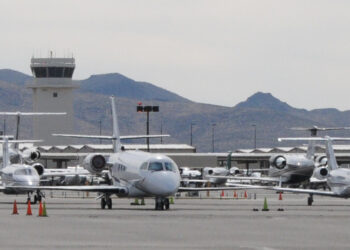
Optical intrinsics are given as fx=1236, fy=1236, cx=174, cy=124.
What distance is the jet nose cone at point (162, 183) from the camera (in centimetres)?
6016

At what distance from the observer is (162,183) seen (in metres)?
60.4

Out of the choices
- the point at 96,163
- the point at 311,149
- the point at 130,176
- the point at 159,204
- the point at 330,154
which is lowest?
the point at 159,204

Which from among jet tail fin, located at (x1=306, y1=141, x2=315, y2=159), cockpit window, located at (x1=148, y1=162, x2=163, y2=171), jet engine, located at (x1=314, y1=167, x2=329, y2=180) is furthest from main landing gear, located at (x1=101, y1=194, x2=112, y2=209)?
jet tail fin, located at (x1=306, y1=141, x2=315, y2=159)

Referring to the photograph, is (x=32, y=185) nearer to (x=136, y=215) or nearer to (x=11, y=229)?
(x=136, y=215)

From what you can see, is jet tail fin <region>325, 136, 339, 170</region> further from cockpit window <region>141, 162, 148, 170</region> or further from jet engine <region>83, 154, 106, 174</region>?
cockpit window <region>141, 162, 148, 170</region>

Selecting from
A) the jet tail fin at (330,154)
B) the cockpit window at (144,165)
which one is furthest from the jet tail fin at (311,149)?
the cockpit window at (144,165)

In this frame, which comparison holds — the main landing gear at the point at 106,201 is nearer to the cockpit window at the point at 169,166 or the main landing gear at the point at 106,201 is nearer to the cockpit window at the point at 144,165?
the cockpit window at the point at 144,165

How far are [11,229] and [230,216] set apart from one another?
46.3 ft

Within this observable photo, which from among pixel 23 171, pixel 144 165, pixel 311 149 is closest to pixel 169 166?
pixel 144 165

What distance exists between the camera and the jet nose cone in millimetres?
60156

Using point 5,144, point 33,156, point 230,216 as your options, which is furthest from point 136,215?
point 33,156

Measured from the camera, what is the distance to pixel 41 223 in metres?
44.8

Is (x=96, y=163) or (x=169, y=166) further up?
(x=96, y=163)

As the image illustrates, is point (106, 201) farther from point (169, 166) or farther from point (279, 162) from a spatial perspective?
point (279, 162)
